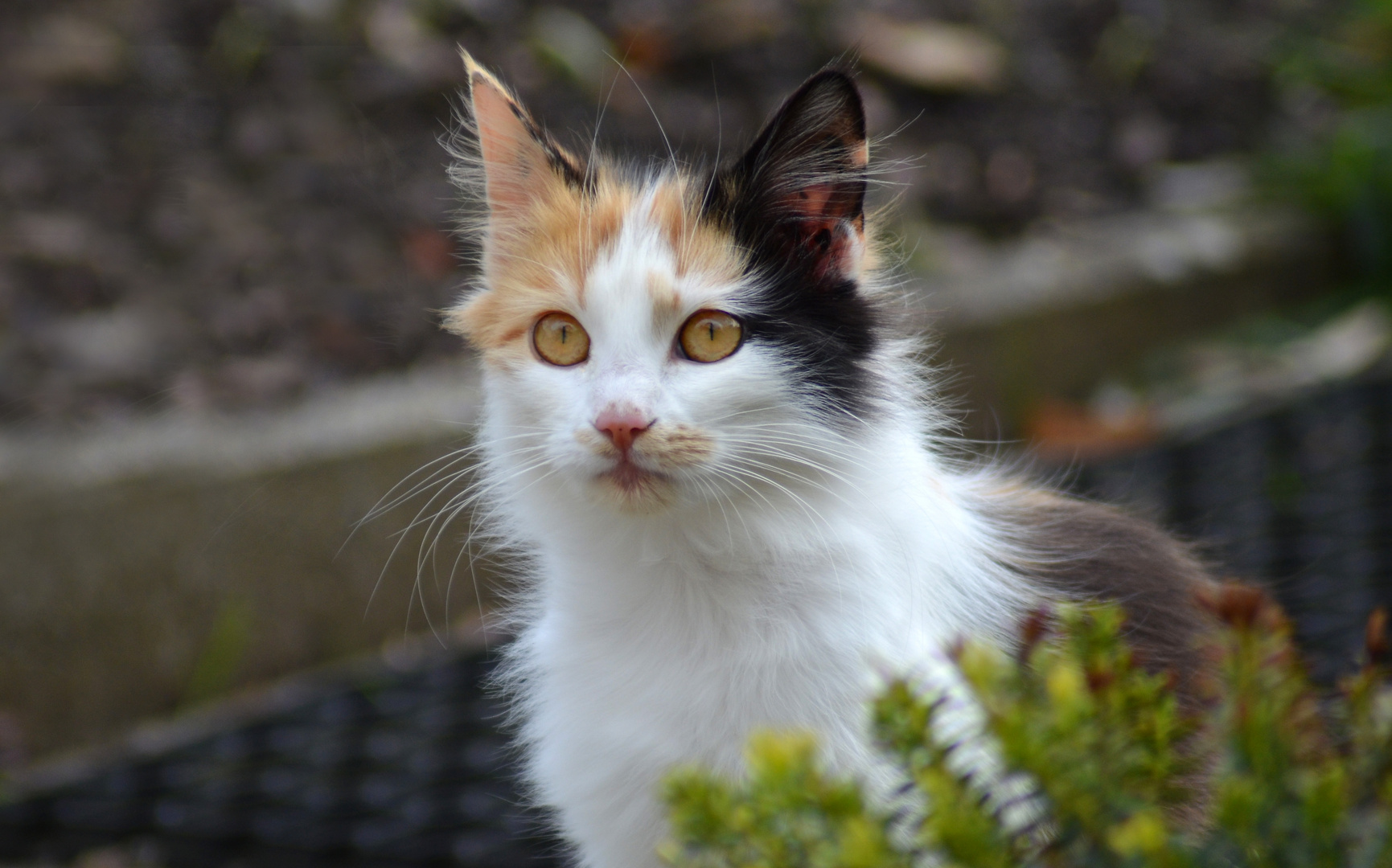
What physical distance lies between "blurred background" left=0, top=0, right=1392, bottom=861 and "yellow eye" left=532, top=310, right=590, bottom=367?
475mm

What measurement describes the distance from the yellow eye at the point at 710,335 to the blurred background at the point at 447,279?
1.11 ft

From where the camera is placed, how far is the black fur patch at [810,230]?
146cm

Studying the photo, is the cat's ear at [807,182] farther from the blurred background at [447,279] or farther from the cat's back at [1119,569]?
the cat's back at [1119,569]

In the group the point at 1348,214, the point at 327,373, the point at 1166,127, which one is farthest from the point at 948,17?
the point at 327,373

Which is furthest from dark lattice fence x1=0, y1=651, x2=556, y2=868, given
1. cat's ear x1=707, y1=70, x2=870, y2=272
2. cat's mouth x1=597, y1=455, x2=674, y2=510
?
cat's ear x1=707, y1=70, x2=870, y2=272

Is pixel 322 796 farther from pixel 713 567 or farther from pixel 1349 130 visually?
pixel 1349 130

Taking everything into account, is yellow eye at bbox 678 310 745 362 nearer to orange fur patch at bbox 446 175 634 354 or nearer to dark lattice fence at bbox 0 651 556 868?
orange fur patch at bbox 446 175 634 354

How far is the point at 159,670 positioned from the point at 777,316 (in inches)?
76.0

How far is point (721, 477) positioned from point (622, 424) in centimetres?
14

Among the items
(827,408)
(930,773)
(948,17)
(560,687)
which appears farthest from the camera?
(948,17)

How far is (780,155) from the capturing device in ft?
4.90

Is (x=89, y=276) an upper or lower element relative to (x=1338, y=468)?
upper

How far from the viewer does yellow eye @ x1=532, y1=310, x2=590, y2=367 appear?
1476mm

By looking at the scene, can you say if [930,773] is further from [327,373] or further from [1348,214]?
[1348,214]
